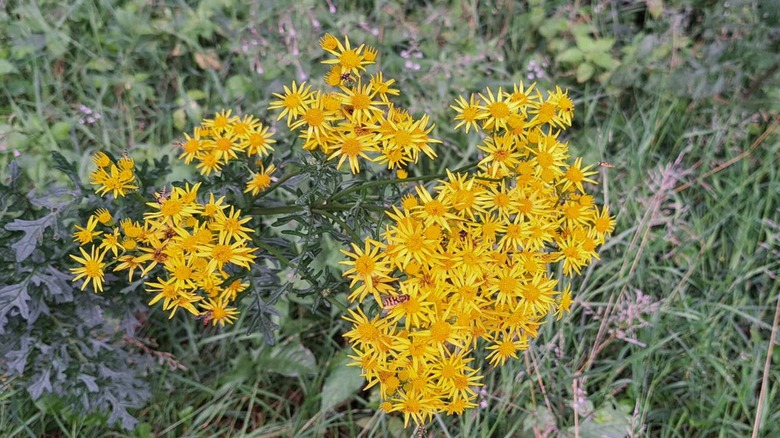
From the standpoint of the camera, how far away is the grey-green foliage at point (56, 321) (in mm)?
1988

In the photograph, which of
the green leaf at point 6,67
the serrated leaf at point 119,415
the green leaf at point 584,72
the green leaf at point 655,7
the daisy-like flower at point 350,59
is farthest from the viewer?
the green leaf at point 655,7

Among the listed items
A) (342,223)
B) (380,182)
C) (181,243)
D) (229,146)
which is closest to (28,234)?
(181,243)

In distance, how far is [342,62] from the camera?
1.79m

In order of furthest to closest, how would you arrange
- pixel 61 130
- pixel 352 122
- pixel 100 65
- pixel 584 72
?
pixel 584 72
pixel 100 65
pixel 61 130
pixel 352 122

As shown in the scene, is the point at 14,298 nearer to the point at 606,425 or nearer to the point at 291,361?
the point at 291,361

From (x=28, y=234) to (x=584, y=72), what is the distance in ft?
8.95

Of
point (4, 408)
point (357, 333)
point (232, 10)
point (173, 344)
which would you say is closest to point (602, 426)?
point (357, 333)

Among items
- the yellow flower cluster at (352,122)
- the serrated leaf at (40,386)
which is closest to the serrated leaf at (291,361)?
the serrated leaf at (40,386)

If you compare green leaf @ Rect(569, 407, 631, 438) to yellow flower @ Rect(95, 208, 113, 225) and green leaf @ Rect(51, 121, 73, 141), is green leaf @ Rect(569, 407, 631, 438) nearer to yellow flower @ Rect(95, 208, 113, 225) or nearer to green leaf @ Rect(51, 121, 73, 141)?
yellow flower @ Rect(95, 208, 113, 225)

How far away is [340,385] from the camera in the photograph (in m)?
2.63

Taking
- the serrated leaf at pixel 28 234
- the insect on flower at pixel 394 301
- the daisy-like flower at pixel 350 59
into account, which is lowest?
the insect on flower at pixel 394 301

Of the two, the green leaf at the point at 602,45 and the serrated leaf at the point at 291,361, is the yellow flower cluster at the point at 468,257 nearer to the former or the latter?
the serrated leaf at the point at 291,361

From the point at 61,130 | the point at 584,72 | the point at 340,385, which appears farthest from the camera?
the point at 584,72

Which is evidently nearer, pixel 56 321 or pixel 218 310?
pixel 218 310
